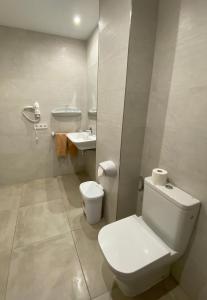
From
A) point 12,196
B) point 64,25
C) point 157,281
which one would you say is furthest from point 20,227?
point 64,25

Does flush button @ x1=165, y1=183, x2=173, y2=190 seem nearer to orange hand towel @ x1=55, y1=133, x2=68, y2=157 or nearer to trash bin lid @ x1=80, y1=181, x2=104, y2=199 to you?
trash bin lid @ x1=80, y1=181, x2=104, y2=199

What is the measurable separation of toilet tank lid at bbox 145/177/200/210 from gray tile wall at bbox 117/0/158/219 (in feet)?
1.15

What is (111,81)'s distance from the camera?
1.46 m

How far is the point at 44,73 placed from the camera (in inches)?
94.9

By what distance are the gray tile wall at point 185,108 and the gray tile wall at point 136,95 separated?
0.07 m

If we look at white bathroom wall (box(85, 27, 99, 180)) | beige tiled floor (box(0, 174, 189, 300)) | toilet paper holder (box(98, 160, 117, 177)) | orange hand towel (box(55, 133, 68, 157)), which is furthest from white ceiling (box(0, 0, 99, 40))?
beige tiled floor (box(0, 174, 189, 300))

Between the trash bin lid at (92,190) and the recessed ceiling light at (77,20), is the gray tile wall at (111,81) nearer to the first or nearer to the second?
the trash bin lid at (92,190)

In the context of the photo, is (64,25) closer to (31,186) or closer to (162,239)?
(31,186)

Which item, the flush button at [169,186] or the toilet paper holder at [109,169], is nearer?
the flush button at [169,186]

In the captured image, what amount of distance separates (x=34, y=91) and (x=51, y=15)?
1.01m

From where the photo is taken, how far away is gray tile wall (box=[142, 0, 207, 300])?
96 centimetres

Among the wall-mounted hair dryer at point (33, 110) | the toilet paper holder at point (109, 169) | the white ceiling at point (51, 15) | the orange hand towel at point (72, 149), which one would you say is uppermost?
the white ceiling at point (51, 15)

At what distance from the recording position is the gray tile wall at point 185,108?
96cm

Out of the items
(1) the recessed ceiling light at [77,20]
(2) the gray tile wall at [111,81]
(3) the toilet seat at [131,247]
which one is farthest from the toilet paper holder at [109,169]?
(1) the recessed ceiling light at [77,20]
